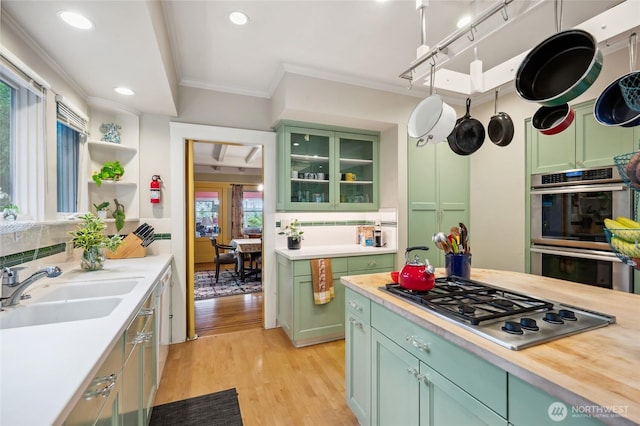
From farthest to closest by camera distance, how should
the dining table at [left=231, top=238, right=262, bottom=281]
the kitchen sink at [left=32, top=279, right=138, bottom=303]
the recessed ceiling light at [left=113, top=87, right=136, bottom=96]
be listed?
the dining table at [left=231, top=238, right=262, bottom=281]
the recessed ceiling light at [left=113, top=87, right=136, bottom=96]
the kitchen sink at [left=32, top=279, right=138, bottom=303]

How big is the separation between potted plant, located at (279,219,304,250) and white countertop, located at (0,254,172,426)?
6.58 ft

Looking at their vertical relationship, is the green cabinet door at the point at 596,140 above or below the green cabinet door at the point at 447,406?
above

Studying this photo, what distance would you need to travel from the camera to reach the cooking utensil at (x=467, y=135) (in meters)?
1.65

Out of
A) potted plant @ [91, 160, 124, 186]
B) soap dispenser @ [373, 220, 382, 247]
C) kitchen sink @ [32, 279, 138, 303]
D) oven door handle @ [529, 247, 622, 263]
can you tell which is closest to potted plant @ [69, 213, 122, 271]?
kitchen sink @ [32, 279, 138, 303]

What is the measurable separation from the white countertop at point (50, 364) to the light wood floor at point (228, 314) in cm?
222

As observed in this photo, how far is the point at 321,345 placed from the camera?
9.78ft

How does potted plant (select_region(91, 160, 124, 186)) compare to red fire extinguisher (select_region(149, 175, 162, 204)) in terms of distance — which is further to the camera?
red fire extinguisher (select_region(149, 175, 162, 204))

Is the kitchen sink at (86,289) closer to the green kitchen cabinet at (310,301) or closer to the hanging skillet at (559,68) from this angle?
the green kitchen cabinet at (310,301)

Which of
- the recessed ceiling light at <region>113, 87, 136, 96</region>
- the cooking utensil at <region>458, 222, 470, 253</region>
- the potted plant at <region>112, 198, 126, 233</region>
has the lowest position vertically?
the cooking utensil at <region>458, 222, 470, 253</region>

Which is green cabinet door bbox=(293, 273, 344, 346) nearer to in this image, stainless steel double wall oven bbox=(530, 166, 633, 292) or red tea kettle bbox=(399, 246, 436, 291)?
red tea kettle bbox=(399, 246, 436, 291)

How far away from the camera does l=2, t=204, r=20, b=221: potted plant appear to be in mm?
1555

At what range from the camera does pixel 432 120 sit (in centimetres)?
144

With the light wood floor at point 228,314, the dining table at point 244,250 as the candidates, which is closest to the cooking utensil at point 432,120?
the light wood floor at point 228,314

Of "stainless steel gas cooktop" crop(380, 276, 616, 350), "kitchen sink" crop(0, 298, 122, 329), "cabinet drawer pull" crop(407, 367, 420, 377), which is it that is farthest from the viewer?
"kitchen sink" crop(0, 298, 122, 329)
